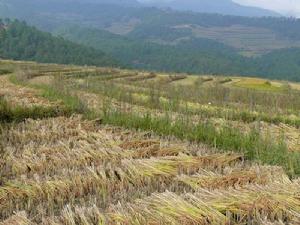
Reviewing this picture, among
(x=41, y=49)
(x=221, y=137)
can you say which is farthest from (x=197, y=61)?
(x=221, y=137)

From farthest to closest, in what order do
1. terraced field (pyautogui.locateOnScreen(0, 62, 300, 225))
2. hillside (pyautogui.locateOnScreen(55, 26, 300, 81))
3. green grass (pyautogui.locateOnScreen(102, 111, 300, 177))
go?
hillside (pyautogui.locateOnScreen(55, 26, 300, 81)) → green grass (pyautogui.locateOnScreen(102, 111, 300, 177)) → terraced field (pyautogui.locateOnScreen(0, 62, 300, 225))

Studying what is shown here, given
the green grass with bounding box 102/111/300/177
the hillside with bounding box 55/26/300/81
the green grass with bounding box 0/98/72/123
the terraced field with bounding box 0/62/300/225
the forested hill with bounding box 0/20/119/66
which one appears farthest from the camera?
the hillside with bounding box 55/26/300/81

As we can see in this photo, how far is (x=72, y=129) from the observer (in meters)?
10.4

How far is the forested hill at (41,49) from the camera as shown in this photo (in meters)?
93.1

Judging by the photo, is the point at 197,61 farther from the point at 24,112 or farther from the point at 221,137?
the point at 221,137

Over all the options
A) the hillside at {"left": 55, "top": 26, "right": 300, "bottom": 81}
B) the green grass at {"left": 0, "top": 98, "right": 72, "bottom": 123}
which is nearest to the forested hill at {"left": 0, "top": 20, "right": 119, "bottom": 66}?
the hillside at {"left": 55, "top": 26, "right": 300, "bottom": 81}

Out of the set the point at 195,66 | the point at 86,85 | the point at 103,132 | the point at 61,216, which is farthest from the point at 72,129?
the point at 195,66

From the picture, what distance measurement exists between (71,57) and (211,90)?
217 feet

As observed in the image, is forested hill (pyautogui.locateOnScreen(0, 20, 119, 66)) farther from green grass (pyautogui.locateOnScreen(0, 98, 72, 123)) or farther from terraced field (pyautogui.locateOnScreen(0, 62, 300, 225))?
terraced field (pyautogui.locateOnScreen(0, 62, 300, 225))

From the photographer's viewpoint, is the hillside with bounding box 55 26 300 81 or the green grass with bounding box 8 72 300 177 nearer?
the green grass with bounding box 8 72 300 177

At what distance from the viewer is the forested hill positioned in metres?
93.1

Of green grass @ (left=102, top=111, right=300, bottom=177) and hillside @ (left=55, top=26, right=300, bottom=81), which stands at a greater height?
green grass @ (left=102, top=111, right=300, bottom=177)

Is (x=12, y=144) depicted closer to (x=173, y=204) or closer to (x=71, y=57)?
(x=173, y=204)

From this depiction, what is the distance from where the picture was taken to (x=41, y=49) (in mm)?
97188
